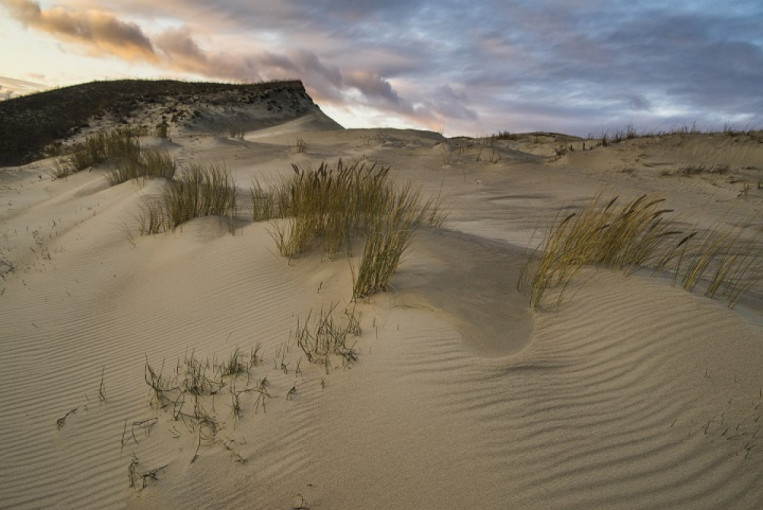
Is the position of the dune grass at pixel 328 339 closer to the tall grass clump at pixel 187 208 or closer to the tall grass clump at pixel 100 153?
the tall grass clump at pixel 187 208

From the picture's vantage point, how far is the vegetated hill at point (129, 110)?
2156 centimetres

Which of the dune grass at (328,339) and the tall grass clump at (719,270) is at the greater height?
the tall grass clump at (719,270)

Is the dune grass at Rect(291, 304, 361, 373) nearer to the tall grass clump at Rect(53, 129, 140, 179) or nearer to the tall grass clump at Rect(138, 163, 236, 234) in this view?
the tall grass clump at Rect(138, 163, 236, 234)

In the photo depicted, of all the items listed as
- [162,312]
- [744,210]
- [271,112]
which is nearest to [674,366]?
[162,312]

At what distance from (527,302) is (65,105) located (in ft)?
97.7

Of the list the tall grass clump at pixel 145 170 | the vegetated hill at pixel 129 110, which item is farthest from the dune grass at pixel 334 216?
the vegetated hill at pixel 129 110

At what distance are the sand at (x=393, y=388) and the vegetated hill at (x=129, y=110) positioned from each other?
19326mm

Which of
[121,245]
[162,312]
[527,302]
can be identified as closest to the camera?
[527,302]

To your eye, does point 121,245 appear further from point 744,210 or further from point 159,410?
point 744,210

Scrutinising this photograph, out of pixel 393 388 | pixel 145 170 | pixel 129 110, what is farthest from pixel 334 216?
pixel 129 110

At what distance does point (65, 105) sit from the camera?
2472 centimetres

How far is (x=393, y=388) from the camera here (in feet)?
8.07

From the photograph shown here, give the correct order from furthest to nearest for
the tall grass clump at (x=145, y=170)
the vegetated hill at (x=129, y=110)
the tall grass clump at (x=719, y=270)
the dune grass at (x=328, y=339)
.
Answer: the vegetated hill at (x=129, y=110)
the tall grass clump at (x=145, y=170)
the tall grass clump at (x=719, y=270)
the dune grass at (x=328, y=339)

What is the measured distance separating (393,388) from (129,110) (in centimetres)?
2646
